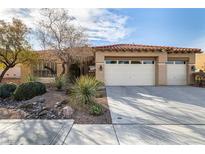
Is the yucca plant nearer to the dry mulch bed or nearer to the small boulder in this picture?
the dry mulch bed

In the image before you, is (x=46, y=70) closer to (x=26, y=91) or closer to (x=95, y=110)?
(x=26, y=91)

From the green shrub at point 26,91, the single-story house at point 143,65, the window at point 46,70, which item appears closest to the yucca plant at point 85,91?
the green shrub at point 26,91

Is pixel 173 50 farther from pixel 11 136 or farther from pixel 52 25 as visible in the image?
pixel 11 136

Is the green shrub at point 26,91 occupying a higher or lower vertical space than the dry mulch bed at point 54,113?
higher

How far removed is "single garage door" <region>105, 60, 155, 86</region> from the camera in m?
18.6

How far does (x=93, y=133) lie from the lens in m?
6.84

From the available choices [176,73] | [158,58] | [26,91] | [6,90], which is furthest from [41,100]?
[176,73]

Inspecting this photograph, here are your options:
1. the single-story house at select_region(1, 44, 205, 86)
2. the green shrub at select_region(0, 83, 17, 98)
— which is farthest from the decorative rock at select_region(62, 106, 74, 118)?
the single-story house at select_region(1, 44, 205, 86)

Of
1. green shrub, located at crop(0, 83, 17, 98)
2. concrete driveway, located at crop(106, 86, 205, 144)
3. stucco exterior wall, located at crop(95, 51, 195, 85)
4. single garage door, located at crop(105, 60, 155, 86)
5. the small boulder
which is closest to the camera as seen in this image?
concrete driveway, located at crop(106, 86, 205, 144)

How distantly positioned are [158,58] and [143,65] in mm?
1312

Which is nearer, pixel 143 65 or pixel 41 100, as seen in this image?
pixel 41 100

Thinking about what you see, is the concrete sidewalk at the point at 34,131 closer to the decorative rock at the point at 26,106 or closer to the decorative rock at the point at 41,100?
the decorative rock at the point at 26,106

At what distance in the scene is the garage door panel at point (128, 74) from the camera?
731 inches

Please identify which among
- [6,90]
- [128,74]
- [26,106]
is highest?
[128,74]
